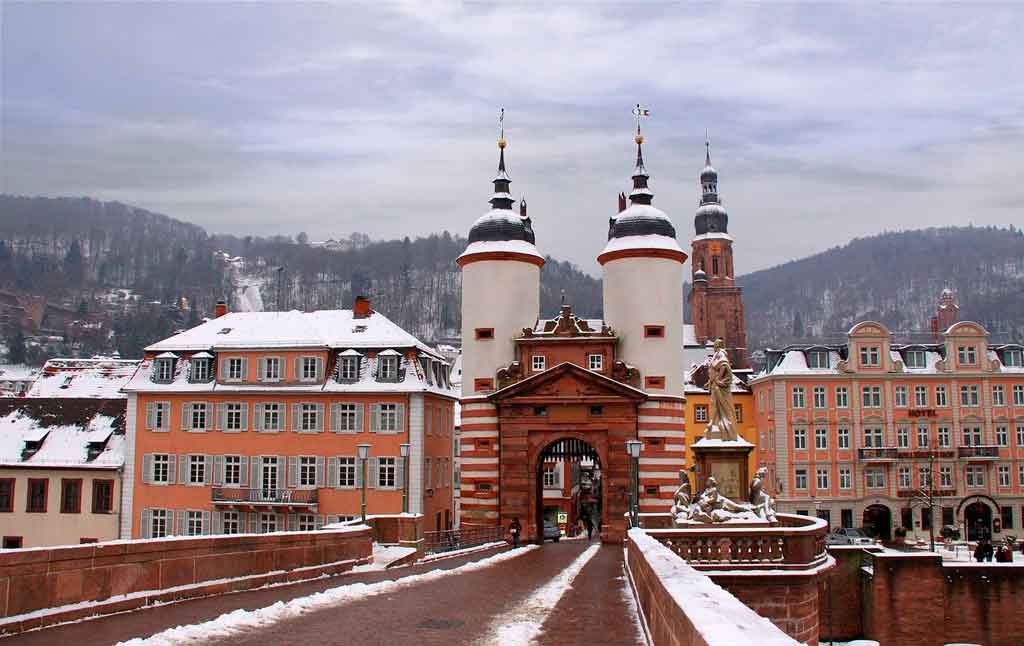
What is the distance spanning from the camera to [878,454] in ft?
202

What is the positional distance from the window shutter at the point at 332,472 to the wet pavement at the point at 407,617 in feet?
92.3

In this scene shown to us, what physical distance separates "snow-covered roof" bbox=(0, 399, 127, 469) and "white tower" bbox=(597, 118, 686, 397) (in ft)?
84.9

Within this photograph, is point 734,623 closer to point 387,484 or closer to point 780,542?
point 780,542

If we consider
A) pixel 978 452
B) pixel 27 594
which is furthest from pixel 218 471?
pixel 978 452

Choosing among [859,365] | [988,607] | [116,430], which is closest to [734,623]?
[988,607]

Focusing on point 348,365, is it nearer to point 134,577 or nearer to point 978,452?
point 134,577

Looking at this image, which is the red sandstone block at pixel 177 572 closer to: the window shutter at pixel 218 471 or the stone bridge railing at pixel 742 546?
the stone bridge railing at pixel 742 546

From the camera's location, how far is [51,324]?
16225 cm

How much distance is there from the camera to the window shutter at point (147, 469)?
50.6m

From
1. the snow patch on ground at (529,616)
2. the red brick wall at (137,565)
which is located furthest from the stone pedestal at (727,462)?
the red brick wall at (137,565)

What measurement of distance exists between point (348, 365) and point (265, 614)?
37148 mm

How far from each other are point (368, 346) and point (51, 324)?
423 ft

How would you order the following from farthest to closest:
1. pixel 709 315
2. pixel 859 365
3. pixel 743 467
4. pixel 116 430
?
pixel 709 315 → pixel 859 365 → pixel 116 430 → pixel 743 467

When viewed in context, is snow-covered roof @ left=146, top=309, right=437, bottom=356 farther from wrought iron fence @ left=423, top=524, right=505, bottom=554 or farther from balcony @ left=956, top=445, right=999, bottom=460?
balcony @ left=956, top=445, right=999, bottom=460
